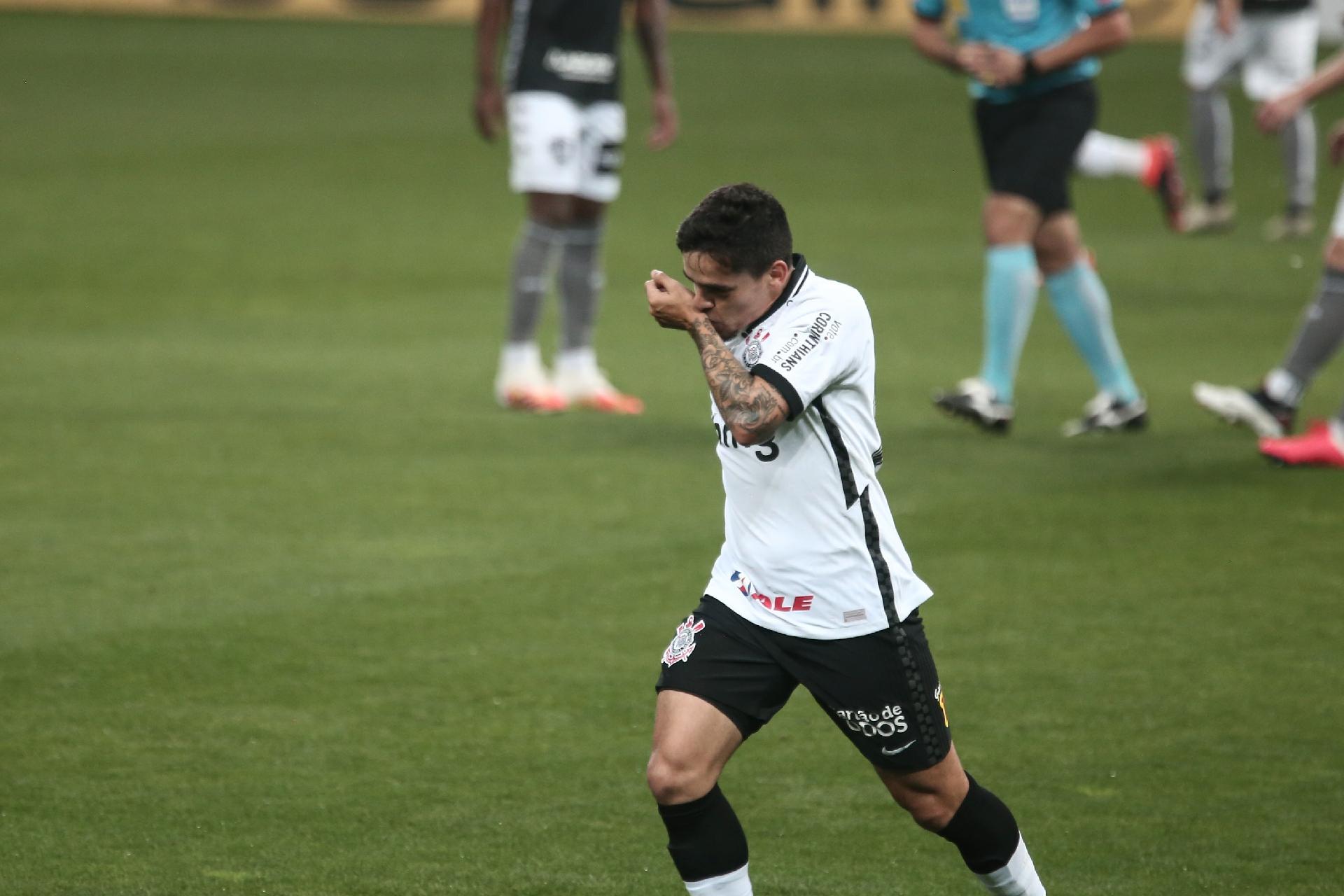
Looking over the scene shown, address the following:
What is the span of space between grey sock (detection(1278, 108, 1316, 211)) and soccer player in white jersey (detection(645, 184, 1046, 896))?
10672 mm

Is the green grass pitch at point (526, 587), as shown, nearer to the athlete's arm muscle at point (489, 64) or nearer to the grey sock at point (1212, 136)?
the grey sock at point (1212, 136)

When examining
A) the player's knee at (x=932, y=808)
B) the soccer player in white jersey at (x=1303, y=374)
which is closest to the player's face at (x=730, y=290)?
the player's knee at (x=932, y=808)

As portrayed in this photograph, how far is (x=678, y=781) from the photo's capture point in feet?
11.1

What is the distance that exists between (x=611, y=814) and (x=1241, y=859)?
134cm

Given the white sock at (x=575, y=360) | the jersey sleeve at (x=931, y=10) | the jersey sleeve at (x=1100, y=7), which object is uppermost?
the jersey sleeve at (x=1100, y=7)

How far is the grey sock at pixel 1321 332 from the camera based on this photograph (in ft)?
23.9

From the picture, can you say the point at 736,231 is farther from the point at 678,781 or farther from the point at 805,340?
the point at 678,781

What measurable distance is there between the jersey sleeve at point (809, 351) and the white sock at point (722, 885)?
2.68 feet

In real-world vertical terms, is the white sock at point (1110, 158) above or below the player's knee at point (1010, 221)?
below

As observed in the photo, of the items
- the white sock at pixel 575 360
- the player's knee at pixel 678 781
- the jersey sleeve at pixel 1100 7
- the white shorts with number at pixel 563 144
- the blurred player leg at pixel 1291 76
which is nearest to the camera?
the player's knee at pixel 678 781

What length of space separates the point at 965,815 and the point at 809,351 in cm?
88

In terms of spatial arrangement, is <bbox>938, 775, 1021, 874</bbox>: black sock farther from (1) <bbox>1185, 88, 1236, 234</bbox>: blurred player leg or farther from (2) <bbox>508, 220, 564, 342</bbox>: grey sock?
(1) <bbox>1185, 88, 1236, 234</bbox>: blurred player leg

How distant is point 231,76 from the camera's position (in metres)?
22.4

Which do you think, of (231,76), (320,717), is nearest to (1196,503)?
(320,717)
